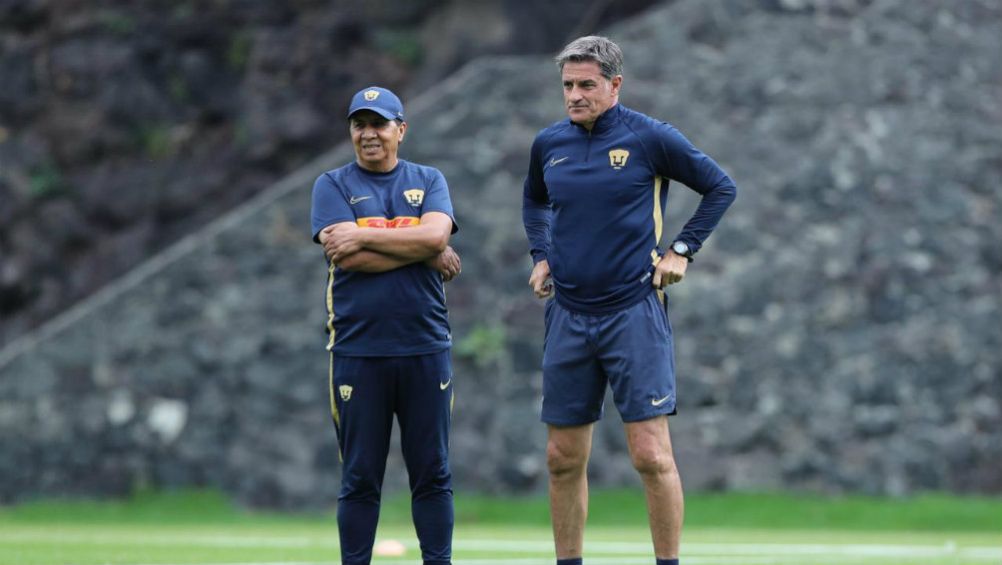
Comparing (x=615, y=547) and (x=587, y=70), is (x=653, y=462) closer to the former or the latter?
(x=587, y=70)

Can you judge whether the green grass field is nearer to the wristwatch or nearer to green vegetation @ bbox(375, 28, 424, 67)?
the wristwatch

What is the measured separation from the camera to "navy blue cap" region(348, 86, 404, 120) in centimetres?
698

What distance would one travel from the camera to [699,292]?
14.2m

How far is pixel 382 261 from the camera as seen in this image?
22.7ft

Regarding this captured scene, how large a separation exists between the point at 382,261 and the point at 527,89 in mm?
7808

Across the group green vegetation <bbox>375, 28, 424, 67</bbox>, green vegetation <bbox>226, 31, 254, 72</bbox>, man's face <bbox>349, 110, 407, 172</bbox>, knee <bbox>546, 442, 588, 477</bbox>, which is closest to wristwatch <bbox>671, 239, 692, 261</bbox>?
knee <bbox>546, 442, 588, 477</bbox>

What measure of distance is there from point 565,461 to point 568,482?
9 cm

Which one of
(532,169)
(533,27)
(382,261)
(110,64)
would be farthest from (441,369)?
(110,64)

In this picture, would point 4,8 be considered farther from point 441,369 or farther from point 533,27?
point 441,369

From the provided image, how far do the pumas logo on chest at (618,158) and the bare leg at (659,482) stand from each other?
100cm

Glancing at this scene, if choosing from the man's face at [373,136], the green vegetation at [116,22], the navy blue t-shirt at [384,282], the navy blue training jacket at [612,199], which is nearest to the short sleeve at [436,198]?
the navy blue t-shirt at [384,282]

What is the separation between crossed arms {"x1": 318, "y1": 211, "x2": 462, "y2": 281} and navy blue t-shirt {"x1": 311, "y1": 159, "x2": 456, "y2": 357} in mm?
47

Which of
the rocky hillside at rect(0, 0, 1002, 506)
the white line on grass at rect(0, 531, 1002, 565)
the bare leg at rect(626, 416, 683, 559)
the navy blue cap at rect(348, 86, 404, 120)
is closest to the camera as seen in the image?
the bare leg at rect(626, 416, 683, 559)

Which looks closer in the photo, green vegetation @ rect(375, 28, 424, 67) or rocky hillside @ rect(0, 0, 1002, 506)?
rocky hillside @ rect(0, 0, 1002, 506)
